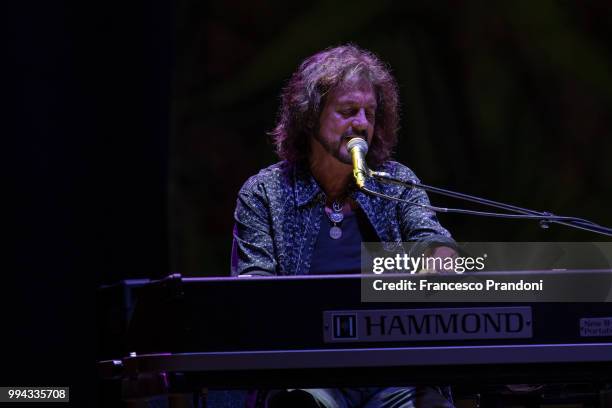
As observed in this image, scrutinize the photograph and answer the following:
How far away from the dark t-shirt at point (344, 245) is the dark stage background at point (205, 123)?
1.01 metres

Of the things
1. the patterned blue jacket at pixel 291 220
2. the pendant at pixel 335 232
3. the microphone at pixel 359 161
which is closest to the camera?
the microphone at pixel 359 161

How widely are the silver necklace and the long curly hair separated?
0.22 m

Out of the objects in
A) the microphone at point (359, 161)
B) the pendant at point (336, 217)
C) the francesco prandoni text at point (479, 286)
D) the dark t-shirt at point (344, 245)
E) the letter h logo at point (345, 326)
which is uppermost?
the microphone at point (359, 161)

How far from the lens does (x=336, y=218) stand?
278cm

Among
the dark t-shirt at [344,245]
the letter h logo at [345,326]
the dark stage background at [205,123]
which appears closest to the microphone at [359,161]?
the letter h logo at [345,326]

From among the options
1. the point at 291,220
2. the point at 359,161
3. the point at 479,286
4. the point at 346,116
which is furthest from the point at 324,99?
the point at 479,286

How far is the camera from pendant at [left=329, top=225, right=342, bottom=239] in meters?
2.75

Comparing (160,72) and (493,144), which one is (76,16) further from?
(493,144)

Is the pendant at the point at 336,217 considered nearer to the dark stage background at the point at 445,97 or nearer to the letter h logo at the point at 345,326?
the letter h logo at the point at 345,326

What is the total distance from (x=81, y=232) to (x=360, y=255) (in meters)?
1.40

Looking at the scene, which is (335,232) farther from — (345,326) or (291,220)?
(345,326)

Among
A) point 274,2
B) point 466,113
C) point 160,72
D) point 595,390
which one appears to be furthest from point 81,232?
point 595,390

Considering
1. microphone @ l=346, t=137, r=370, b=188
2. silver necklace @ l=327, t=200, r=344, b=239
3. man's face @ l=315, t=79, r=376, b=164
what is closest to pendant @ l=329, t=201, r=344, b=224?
silver necklace @ l=327, t=200, r=344, b=239

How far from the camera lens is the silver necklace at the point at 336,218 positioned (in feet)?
9.03
